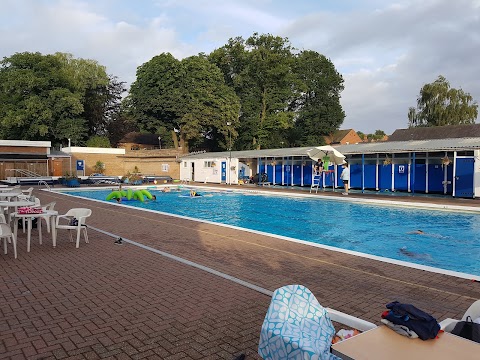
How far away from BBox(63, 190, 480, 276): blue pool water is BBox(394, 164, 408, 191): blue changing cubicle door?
204 inches

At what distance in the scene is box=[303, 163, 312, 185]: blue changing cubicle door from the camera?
26.1 m

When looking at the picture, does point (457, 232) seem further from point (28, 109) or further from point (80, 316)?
point (28, 109)

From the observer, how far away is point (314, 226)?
13219 mm

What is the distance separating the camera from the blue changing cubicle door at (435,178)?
20.2 meters

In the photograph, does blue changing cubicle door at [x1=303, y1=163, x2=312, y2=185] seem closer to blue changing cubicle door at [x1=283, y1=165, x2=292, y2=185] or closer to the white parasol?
blue changing cubicle door at [x1=283, y1=165, x2=292, y2=185]

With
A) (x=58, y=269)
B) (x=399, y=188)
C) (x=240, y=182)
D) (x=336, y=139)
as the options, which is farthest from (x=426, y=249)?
(x=336, y=139)

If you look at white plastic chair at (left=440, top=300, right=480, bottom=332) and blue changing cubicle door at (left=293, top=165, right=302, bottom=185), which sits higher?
blue changing cubicle door at (left=293, top=165, right=302, bottom=185)

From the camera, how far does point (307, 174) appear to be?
26.3 meters

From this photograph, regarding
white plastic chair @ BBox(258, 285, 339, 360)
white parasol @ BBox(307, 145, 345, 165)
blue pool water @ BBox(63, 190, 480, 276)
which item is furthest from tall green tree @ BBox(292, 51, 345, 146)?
white plastic chair @ BBox(258, 285, 339, 360)

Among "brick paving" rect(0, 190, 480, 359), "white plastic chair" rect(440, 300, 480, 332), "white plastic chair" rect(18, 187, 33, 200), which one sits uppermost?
"white plastic chair" rect(18, 187, 33, 200)

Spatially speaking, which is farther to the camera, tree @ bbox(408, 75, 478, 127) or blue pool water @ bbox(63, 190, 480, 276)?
tree @ bbox(408, 75, 478, 127)

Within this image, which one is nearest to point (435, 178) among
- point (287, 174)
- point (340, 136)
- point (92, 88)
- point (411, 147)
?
point (411, 147)

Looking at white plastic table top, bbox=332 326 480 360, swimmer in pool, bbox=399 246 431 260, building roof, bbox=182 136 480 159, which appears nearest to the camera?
white plastic table top, bbox=332 326 480 360

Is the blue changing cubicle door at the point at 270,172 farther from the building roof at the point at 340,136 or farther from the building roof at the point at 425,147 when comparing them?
the building roof at the point at 340,136
